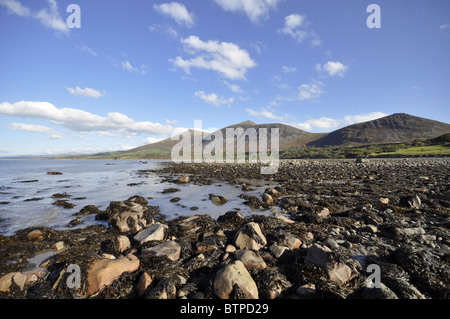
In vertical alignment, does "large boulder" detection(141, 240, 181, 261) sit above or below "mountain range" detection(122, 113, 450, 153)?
below

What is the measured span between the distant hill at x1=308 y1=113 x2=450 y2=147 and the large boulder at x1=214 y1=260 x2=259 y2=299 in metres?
135

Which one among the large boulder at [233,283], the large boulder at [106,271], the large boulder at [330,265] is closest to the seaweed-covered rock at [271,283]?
the large boulder at [233,283]

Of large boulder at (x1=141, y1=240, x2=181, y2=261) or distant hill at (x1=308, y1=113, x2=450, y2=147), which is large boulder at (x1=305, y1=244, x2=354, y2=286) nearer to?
large boulder at (x1=141, y1=240, x2=181, y2=261)

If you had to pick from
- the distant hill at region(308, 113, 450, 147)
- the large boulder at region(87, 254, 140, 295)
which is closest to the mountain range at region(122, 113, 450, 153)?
the distant hill at region(308, 113, 450, 147)

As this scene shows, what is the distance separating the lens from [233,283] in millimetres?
3225

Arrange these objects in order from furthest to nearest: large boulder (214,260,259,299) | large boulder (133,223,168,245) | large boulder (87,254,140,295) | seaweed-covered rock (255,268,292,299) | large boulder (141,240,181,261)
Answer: large boulder (133,223,168,245) → large boulder (141,240,181,261) → large boulder (87,254,140,295) → seaweed-covered rock (255,268,292,299) → large boulder (214,260,259,299)

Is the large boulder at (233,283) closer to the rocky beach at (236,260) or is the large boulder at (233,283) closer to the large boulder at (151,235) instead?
the rocky beach at (236,260)

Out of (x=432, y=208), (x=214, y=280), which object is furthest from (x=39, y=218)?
(x=432, y=208)

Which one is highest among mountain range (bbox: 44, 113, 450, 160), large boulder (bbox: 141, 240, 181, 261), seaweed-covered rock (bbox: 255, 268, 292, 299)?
mountain range (bbox: 44, 113, 450, 160)

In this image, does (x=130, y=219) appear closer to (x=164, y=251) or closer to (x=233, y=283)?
(x=164, y=251)

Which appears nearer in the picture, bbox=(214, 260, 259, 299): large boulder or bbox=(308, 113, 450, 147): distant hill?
bbox=(214, 260, 259, 299): large boulder

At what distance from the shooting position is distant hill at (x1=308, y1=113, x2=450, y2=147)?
361ft
